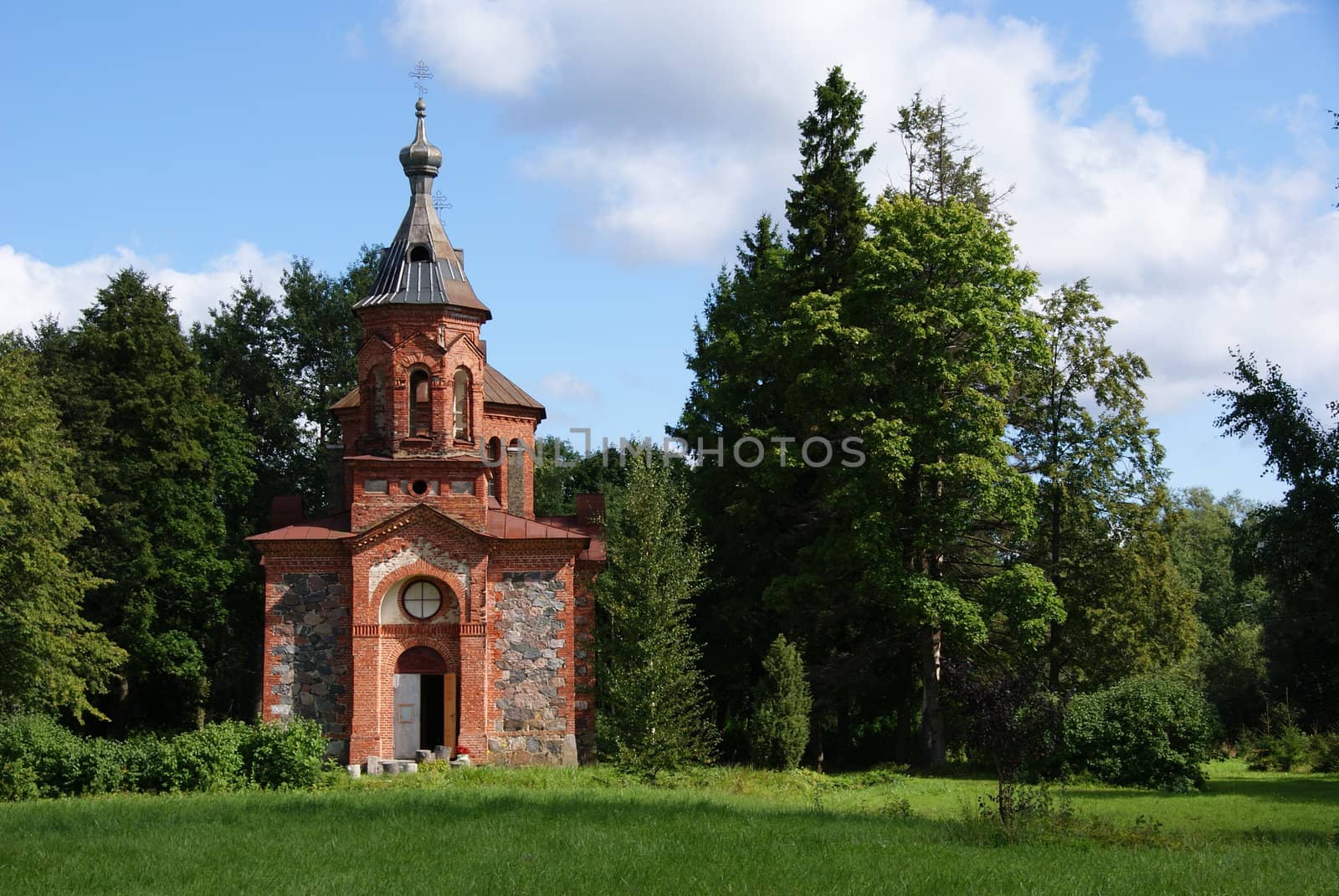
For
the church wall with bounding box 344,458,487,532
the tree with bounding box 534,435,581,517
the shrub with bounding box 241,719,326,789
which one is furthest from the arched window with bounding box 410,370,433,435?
the tree with bounding box 534,435,581,517

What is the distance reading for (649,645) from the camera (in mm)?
27047

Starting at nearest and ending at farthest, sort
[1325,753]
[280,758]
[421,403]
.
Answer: [280,758] < [421,403] < [1325,753]

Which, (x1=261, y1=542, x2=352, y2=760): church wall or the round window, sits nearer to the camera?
(x1=261, y1=542, x2=352, y2=760): church wall

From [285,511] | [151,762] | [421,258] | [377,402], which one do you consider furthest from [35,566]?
[421,258]

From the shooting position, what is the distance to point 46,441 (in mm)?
28906

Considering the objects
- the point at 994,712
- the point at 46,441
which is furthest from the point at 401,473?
the point at 994,712

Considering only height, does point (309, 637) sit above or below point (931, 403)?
below

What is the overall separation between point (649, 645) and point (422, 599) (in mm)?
4789

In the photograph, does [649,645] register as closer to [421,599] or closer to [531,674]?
[531,674]

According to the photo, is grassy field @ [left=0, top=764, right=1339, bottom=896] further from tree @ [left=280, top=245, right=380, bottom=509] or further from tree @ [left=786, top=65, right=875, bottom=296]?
tree @ [left=280, top=245, right=380, bottom=509]

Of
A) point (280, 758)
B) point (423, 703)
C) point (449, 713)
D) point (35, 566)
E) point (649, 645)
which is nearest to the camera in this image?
point (280, 758)

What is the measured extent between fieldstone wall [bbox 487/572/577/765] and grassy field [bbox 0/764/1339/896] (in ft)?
15.8

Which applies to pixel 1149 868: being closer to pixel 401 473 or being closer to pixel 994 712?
pixel 994 712

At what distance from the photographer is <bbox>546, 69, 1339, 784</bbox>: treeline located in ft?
91.8
